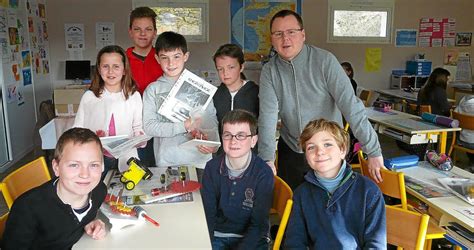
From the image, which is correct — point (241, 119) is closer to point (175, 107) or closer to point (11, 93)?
point (175, 107)

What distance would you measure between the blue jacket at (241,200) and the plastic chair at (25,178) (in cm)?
82

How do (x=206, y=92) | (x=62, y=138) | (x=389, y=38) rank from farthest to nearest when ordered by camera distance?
(x=389, y=38) → (x=206, y=92) → (x=62, y=138)

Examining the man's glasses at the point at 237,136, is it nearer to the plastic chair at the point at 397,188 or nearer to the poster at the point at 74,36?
the plastic chair at the point at 397,188

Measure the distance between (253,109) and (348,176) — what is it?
2.87ft

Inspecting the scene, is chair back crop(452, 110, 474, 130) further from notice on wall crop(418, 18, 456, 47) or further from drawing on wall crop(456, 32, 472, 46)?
drawing on wall crop(456, 32, 472, 46)

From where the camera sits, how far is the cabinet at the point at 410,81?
6.59 metres

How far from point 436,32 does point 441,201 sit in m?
5.50

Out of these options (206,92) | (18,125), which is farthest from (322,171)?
(18,125)

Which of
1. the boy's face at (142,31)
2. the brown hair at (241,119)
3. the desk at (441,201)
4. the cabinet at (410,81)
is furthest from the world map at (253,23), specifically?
the brown hair at (241,119)

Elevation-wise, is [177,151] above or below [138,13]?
below

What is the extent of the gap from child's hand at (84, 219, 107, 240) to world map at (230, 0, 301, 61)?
16.5 feet

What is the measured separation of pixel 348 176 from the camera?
163cm

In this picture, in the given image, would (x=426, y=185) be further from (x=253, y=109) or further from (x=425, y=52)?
(x=425, y=52)

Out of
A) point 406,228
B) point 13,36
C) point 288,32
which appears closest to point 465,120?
point 288,32
